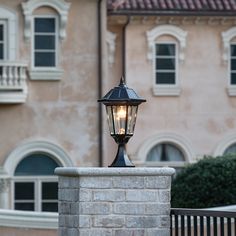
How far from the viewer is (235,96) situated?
Answer: 4122cm

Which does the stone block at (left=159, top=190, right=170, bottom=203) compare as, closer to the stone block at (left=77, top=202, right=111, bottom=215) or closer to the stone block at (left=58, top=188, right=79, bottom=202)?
the stone block at (left=77, top=202, right=111, bottom=215)

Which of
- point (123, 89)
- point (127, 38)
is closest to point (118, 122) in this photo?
point (123, 89)

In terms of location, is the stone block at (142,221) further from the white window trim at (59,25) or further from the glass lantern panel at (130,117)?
the white window trim at (59,25)

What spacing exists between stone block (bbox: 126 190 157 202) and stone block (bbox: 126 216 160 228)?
0.71 feet

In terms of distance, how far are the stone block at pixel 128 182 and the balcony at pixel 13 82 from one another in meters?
17.5

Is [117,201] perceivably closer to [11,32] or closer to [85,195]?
[85,195]

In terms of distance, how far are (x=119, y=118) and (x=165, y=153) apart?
889 inches

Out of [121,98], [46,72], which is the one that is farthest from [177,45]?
[121,98]

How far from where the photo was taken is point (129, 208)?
17828mm

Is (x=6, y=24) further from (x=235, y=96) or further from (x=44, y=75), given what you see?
(x=235, y=96)

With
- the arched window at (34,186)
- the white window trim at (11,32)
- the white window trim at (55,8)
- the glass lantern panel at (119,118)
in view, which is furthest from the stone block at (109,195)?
the white window trim at (55,8)

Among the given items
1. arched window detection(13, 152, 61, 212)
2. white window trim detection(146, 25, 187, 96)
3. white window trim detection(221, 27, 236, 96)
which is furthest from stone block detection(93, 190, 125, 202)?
white window trim detection(221, 27, 236, 96)

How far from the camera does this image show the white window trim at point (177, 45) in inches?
1608

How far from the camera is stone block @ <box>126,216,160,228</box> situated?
17844mm
